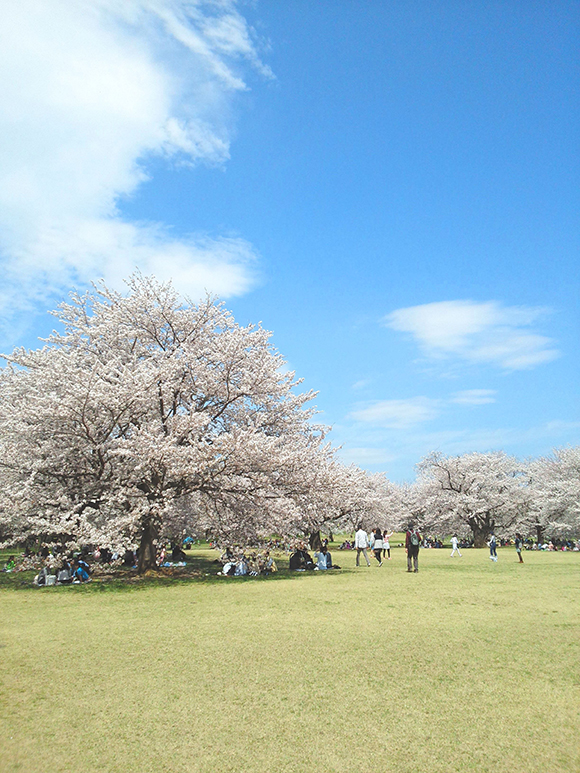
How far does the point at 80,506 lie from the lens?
53.6 feet

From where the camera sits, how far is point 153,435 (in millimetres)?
16656

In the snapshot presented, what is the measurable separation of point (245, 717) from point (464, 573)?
1610 cm

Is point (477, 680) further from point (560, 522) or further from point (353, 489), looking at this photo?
point (560, 522)

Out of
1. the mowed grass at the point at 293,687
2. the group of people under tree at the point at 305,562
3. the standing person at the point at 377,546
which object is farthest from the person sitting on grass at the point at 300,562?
the mowed grass at the point at 293,687

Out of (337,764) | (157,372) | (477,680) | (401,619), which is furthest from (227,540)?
(337,764)

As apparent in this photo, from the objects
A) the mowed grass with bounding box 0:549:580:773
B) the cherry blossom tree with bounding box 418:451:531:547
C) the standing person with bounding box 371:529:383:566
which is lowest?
Result: the mowed grass with bounding box 0:549:580:773

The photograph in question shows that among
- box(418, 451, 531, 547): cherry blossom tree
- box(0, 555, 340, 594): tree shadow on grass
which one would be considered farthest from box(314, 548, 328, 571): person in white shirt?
box(418, 451, 531, 547): cherry blossom tree

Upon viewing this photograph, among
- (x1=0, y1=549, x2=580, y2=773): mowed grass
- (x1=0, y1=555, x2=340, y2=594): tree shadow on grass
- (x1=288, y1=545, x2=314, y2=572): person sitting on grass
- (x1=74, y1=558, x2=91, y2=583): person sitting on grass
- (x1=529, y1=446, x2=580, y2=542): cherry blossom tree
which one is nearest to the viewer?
(x1=0, y1=549, x2=580, y2=773): mowed grass

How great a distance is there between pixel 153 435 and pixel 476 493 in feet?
126

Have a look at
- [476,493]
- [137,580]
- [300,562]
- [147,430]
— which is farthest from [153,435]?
[476,493]

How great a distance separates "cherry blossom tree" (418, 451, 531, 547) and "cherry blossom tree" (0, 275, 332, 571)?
30736mm

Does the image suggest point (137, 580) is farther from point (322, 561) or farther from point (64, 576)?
point (322, 561)

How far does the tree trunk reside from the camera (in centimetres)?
1889

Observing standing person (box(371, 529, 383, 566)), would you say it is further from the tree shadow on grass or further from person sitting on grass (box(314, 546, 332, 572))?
the tree shadow on grass
